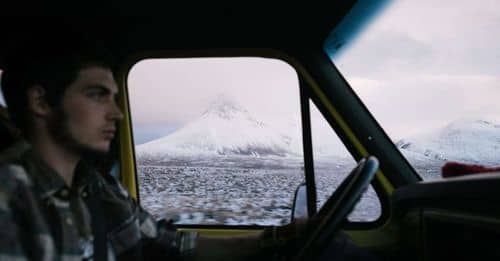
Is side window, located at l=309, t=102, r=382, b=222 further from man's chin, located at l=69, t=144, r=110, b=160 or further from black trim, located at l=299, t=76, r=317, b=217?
man's chin, located at l=69, t=144, r=110, b=160

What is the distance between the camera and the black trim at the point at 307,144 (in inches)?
84.4

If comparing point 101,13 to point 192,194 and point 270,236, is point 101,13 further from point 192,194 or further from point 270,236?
point 270,236

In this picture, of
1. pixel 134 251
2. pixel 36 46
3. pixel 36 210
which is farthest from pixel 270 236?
pixel 36 46

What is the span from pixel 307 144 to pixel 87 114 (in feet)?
3.19

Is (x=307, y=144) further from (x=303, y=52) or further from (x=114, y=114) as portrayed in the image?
(x=114, y=114)

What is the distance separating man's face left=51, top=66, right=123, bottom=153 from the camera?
1.38 metres

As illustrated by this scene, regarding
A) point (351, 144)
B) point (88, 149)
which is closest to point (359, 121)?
point (351, 144)

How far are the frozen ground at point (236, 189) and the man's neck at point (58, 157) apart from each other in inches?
29.1

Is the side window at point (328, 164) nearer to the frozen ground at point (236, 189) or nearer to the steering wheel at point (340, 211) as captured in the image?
the frozen ground at point (236, 189)

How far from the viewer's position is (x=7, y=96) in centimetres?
143

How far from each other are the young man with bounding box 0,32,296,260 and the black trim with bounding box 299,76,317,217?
540 millimetres

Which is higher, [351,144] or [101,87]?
[101,87]

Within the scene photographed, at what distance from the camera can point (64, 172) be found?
136cm

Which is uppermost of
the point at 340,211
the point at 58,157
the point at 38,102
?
the point at 38,102
